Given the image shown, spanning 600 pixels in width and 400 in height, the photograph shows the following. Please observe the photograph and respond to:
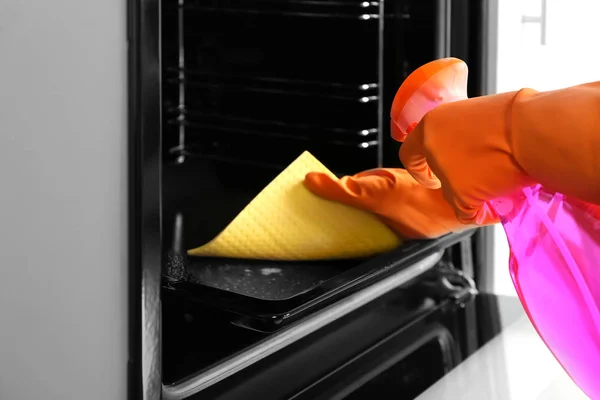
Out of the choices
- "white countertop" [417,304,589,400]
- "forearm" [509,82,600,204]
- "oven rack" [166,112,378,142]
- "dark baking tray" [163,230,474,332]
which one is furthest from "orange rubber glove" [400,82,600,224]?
"oven rack" [166,112,378,142]

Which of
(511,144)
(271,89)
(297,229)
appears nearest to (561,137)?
(511,144)

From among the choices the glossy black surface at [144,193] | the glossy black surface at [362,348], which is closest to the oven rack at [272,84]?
the glossy black surface at [362,348]

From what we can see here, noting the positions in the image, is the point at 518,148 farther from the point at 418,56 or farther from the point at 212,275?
the point at 418,56

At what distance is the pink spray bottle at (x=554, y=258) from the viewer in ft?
2.46

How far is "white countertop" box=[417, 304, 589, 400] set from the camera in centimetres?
98

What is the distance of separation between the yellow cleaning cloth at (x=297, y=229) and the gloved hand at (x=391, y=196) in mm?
14

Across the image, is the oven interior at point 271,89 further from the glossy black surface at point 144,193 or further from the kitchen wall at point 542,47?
the glossy black surface at point 144,193

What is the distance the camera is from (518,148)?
67 centimetres

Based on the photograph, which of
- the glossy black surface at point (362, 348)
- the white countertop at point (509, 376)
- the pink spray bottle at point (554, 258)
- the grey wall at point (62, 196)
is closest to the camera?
the grey wall at point (62, 196)

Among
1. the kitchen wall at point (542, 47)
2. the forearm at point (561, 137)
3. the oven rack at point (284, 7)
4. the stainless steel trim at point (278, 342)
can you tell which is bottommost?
the stainless steel trim at point (278, 342)

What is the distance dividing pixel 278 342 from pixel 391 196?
223 millimetres

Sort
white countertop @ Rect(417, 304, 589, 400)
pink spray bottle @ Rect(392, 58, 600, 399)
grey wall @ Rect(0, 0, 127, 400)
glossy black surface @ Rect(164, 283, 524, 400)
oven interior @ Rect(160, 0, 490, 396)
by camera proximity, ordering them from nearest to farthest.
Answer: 1. grey wall @ Rect(0, 0, 127, 400)
2. pink spray bottle @ Rect(392, 58, 600, 399)
3. glossy black surface @ Rect(164, 283, 524, 400)
4. white countertop @ Rect(417, 304, 589, 400)
5. oven interior @ Rect(160, 0, 490, 396)

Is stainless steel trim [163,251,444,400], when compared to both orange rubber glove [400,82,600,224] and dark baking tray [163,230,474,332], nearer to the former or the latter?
dark baking tray [163,230,474,332]

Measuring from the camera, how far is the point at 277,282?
3.08 ft
